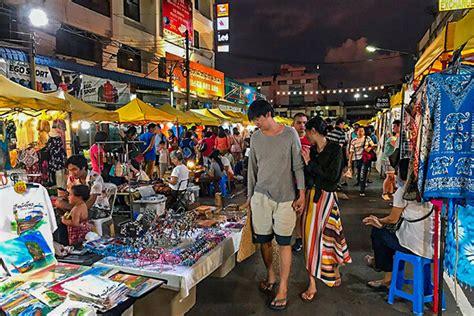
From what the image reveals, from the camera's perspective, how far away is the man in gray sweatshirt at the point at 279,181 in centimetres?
371

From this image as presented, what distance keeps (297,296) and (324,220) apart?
95 centimetres

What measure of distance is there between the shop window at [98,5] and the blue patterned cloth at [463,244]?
606 inches

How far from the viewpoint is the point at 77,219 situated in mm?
4379

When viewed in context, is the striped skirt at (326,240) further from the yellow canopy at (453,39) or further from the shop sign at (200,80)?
the shop sign at (200,80)

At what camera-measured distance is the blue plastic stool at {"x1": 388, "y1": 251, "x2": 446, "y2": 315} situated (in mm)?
3545

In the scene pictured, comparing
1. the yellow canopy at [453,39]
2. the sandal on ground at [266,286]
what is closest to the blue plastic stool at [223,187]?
the sandal on ground at [266,286]

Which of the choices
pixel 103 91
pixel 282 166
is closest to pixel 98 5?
pixel 103 91

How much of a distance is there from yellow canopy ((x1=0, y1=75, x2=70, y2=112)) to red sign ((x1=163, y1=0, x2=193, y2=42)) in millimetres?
14416

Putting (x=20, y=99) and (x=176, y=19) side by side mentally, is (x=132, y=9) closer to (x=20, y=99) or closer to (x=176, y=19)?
(x=176, y=19)

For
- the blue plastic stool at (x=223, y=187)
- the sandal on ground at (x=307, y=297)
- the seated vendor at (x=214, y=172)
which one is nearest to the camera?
the sandal on ground at (x=307, y=297)

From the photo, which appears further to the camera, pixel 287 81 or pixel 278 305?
pixel 287 81

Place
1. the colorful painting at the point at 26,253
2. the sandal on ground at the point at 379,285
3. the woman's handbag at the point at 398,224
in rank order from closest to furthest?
the colorful painting at the point at 26,253
the woman's handbag at the point at 398,224
the sandal on ground at the point at 379,285

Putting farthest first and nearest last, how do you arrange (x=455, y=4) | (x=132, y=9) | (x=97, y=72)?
(x=132, y=9), (x=97, y=72), (x=455, y=4)

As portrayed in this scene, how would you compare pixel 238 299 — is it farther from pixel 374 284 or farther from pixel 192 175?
pixel 192 175
